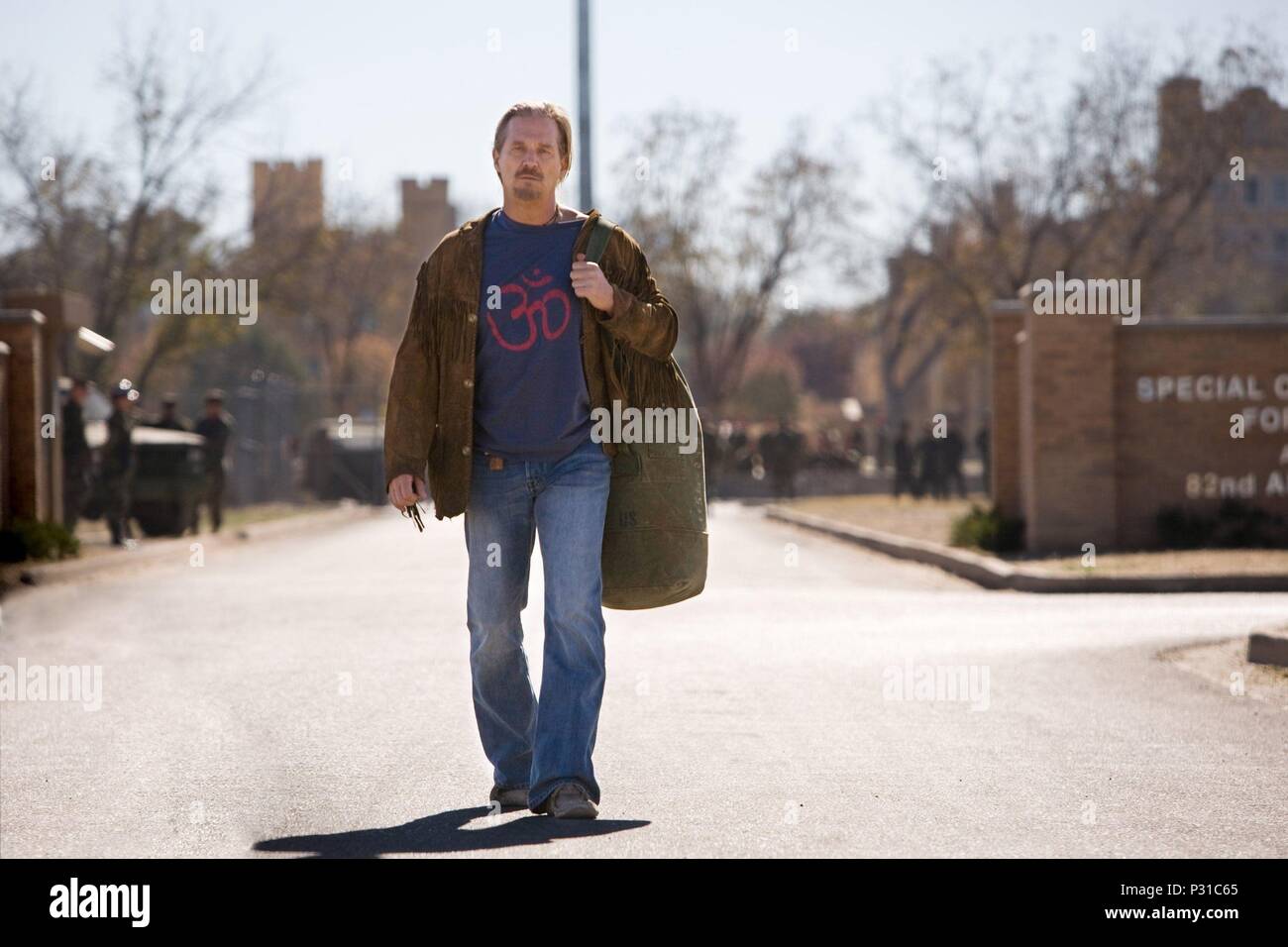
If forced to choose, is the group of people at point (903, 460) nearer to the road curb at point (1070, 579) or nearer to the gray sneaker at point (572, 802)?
the road curb at point (1070, 579)

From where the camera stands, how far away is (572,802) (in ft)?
Result: 18.8

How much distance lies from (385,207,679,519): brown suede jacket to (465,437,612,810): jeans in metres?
0.10

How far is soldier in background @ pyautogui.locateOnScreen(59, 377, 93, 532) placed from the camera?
68.2 ft

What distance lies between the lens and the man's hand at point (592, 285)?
5578 mm

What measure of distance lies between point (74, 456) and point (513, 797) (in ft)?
52.4

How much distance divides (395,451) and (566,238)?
0.81m

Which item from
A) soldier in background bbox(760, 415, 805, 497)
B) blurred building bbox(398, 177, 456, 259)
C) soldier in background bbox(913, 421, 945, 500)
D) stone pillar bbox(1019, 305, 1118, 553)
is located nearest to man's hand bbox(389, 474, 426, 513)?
stone pillar bbox(1019, 305, 1118, 553)

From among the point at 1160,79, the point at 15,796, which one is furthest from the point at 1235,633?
the point at 1160,79

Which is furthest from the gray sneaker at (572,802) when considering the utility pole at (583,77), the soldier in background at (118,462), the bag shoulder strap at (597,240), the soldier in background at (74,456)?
the utility pole at (583,77)

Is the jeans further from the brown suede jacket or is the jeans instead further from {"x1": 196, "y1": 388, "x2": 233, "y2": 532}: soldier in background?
{"x1": 196, "y1": 388, "x2": 233, "y2": 532}: soldier in background

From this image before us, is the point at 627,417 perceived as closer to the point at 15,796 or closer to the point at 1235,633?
the point at 15,796

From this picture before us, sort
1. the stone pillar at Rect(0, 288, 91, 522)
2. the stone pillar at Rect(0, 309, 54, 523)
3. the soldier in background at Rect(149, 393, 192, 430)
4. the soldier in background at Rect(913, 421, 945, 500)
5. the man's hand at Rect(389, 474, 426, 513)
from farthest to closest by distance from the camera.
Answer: the soldier in background at Rect(913, 421, 945, 500), the soldier in background at Rect(149, 393, 192, 430), the stone pillar at Rect(0, 288, 91, 522), the stone pillar at Rect(0, 309, 54, 523), the man's hand at Rect(389, 474, 426, 513)

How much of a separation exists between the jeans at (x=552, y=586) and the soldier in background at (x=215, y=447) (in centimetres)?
1944
